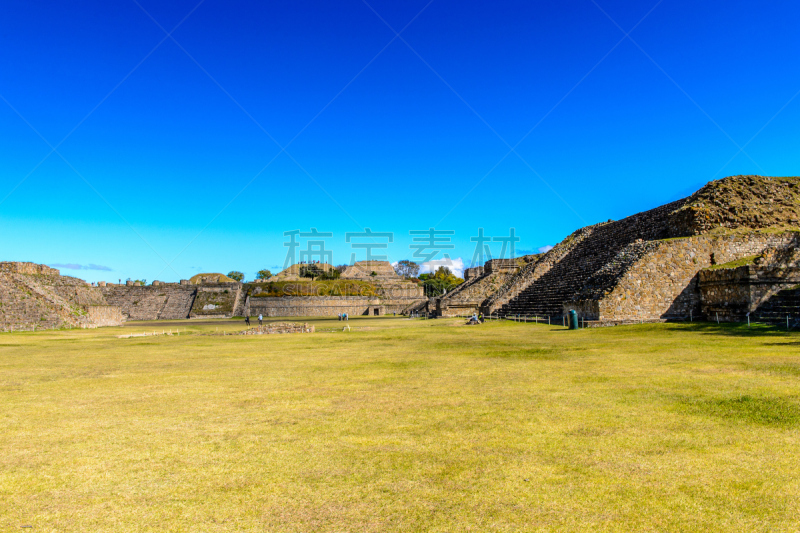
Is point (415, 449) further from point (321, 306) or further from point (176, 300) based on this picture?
point (176, 300)

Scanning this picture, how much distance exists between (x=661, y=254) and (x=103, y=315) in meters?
36.5

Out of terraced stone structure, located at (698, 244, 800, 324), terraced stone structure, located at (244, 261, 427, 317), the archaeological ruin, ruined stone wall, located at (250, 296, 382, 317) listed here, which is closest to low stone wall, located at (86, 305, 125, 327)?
the archaeological ruin

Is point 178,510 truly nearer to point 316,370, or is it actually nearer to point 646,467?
point 646,467

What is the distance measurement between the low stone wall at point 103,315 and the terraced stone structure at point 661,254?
26.8 m

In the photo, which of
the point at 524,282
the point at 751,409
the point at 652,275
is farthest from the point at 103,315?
the point at 751,409

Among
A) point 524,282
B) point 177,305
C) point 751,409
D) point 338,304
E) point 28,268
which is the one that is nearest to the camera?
point 751,409

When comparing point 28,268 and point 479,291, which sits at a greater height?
point 28,268

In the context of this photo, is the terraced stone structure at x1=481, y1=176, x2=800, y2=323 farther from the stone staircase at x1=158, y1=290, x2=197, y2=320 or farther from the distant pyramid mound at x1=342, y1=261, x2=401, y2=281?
the distant pyramid mound at x1=342, y1=261, x2=401, y2=281

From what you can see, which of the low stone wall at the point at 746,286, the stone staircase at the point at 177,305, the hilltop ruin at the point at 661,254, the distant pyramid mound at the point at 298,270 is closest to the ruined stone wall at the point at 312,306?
the stone staircase at the point at 177,305

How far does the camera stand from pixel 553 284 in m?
27.3

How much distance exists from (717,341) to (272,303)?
4439cm

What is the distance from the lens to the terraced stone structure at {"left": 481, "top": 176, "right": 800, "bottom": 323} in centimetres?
1880

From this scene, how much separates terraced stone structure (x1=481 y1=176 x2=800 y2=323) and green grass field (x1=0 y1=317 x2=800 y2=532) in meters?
10.2

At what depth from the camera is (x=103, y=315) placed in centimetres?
→ 3544
